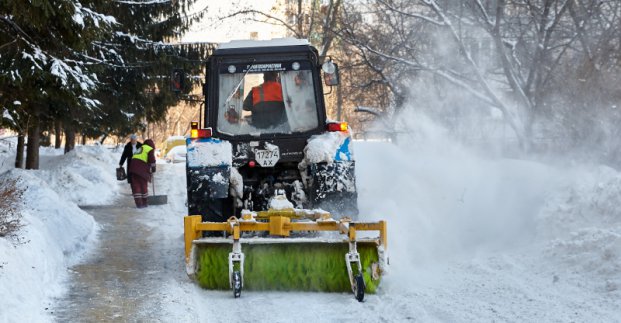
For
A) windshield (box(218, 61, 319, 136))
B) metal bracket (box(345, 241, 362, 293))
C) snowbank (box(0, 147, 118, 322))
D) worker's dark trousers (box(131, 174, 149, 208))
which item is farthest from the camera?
worker's dark trousers (box(131, 174, 149, 208))

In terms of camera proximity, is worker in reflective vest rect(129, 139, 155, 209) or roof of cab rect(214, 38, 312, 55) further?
worker in reflective vest rect(129, 139, 155, 209)

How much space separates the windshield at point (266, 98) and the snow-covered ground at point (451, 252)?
1780 millimetres

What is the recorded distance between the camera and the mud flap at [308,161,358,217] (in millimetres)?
8961

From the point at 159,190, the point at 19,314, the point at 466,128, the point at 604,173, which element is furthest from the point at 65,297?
the point at 466,128

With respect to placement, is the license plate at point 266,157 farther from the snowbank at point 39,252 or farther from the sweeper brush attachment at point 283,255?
Result: the snowbank at point 39,252

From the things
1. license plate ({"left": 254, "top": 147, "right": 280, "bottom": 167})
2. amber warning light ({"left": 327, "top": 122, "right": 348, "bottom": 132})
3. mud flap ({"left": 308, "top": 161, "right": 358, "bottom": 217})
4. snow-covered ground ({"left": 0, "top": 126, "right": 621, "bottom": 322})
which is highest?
amber warning light ({"left": 327, "top": 122, "right": 348, "bottom": 132})

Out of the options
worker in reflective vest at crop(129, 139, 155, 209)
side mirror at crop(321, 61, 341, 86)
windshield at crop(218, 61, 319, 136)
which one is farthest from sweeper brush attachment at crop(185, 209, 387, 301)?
worker in reflective vest at crop(129, 139, 155, 209)

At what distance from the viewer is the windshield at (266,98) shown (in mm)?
9445

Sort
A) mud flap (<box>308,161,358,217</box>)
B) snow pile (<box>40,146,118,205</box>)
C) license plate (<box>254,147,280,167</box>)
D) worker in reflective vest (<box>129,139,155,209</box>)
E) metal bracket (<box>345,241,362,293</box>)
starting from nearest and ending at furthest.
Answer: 1. metal bracket (<box>345,241,362,293</box>)
2. mud flap (<box>308,161,358,217</box>)
3. license plate (<box>254,147,280,167</box>)
4. worker in reflective vest (<box>129,139,155,209</box>)
5. snow pile (<box>40,146,118,205</box>)

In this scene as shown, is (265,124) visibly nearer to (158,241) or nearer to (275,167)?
(275,167)

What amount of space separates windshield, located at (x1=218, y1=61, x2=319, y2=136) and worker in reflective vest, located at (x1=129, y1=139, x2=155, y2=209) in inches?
270

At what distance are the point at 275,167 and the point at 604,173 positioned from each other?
5.19m

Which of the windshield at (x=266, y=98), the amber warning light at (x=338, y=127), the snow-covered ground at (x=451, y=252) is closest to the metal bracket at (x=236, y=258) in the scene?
the snow-covered ground at (x=451, y=252)

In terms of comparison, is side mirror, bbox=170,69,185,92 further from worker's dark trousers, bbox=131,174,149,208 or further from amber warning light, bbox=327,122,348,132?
worker's dark trousers, bbox=131,174,149,208
